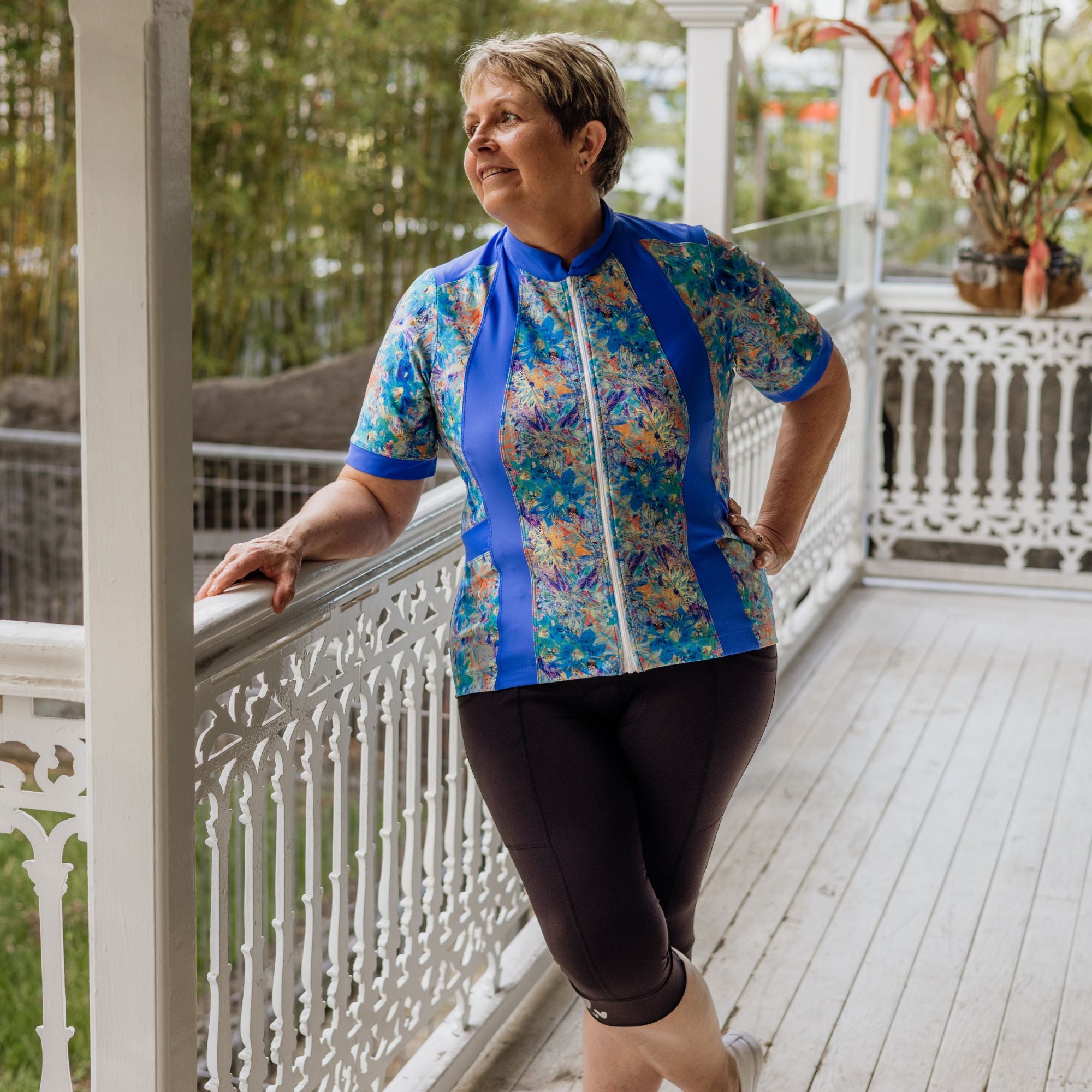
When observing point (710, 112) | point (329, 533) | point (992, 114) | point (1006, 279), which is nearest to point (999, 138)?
point (992, 114)

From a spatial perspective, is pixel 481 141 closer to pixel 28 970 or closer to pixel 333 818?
pixel 333 818

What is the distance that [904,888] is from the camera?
10.1 feet

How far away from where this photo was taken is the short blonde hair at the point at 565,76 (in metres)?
1.64

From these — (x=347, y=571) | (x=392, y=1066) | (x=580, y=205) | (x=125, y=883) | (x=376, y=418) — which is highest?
(x=580, y=205)

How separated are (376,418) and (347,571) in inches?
8.6

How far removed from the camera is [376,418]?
1775mm

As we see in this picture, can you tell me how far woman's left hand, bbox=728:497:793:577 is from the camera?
1.82 metres

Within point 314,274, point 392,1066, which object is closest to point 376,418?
point 392,1066

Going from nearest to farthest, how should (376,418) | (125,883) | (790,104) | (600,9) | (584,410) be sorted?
(125,883)
(584,410)
(376,418)
(600,9)
(790,104)

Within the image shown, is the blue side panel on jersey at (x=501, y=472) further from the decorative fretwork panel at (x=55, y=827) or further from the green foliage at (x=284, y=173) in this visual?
the green foliage at (x=284, y=173)

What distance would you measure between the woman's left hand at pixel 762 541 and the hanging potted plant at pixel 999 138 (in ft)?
10.2

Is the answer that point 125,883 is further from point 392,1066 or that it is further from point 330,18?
point 330,18

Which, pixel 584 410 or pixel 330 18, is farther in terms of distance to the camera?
pixel 330 18

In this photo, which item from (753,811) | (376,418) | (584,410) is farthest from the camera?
(753,811)
